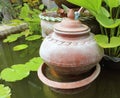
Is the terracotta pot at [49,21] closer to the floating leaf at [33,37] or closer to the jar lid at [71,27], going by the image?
the floating leaf at [33,37]

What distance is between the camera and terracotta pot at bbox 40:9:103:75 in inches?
56.2

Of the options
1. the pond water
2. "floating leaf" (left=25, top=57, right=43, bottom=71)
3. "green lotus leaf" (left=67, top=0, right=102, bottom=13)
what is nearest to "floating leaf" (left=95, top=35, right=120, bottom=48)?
"green lotus leaf" (left=67, top=0, right=102, bottom=13)

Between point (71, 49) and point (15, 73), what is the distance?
0.52m

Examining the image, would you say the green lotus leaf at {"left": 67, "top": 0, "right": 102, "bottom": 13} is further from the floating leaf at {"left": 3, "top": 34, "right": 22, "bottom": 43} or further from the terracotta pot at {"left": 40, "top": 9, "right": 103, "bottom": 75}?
the floating leaf at {"left": 3, "top": 34, "right": 22, "bottom": 43}

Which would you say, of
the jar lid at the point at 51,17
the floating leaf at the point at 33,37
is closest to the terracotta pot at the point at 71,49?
the jar lid at the point at 51,17

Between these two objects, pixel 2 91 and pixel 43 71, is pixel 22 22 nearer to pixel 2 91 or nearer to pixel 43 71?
pixel 43 71

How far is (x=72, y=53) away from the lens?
56.0 inches

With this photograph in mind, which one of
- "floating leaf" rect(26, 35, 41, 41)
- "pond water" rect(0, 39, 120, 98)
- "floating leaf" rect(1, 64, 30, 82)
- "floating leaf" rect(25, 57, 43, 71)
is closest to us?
"pond water" rect(0, 39, 120, 98)

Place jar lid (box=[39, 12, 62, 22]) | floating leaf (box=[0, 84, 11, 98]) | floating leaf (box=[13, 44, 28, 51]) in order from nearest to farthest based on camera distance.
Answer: floating leaf (box=[0, 84, 11, 98]) → jar lid (box=[39, 12, 62, 22]) → floating leaf (box=[13, 44, 28, 51])

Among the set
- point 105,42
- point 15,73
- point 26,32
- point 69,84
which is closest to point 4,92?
point 15,73

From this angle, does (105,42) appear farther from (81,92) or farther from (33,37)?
(33,37)

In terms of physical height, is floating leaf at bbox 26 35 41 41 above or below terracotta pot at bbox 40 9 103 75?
below

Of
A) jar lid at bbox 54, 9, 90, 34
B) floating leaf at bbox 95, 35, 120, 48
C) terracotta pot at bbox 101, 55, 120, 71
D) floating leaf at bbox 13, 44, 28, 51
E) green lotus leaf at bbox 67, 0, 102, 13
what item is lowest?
floating leaf at bbox 13, 44, 28, 51

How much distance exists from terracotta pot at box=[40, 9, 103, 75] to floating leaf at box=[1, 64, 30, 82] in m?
0.27
